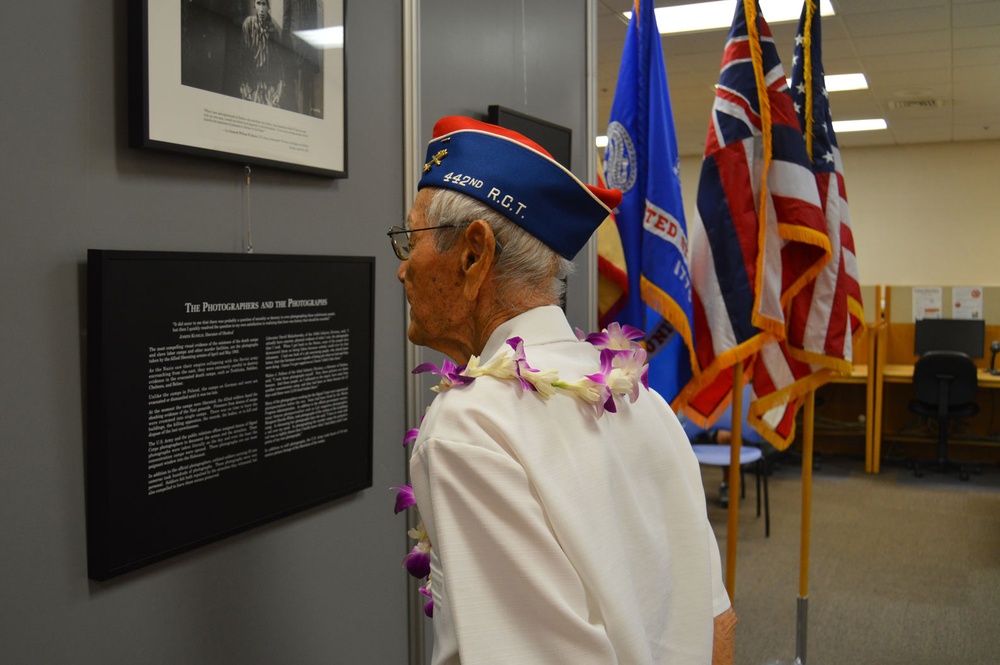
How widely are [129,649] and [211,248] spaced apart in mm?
658

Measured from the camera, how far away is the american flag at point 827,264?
264 cm

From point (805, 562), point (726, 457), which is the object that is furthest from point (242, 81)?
point (726, 457)

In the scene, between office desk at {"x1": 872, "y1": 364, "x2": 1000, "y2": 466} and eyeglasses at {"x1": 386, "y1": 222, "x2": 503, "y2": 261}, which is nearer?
eyeglasses at {"x1": 386, "y1": 222, "x2": 503, "y2": 261}

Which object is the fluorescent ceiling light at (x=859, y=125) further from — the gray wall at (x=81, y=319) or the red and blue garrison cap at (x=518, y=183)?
the red and blue garrison cap at (x=518, y=183)

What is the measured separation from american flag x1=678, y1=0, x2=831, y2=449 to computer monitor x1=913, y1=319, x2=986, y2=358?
553cm

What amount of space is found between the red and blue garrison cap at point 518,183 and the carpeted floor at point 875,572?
8.11 feet

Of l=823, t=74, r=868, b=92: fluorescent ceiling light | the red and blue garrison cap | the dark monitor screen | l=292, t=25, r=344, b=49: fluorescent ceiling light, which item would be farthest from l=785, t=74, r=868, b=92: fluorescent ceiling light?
the red and blue garrison cap

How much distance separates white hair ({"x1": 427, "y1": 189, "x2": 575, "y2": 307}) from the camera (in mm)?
1156

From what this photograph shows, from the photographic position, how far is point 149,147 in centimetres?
128

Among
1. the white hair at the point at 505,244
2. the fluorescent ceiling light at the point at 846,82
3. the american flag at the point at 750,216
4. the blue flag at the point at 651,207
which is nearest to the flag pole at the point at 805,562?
the american flag at the point at 750,216

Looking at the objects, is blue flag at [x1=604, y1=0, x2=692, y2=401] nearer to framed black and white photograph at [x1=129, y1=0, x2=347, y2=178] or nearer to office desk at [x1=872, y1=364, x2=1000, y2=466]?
framed black and white photograph at [x1=129, y1=0, x2=347, y2=178]

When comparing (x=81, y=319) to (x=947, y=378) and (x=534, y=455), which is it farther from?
(x=947, y=378)

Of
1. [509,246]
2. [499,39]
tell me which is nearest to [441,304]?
[509,246]

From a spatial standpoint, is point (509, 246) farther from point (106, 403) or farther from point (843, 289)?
point (843, 289)
